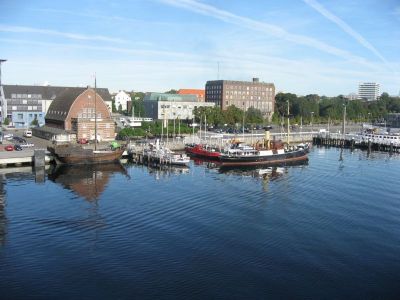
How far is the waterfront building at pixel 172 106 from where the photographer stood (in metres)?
96.1

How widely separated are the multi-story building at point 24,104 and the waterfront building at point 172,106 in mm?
23280

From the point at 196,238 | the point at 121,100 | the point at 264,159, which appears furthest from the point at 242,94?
the point at 196,238

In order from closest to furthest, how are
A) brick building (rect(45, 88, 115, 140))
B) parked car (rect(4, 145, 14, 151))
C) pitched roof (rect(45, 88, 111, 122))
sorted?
parked car (rect(4, 145, 14, 151))
brick building (rect(45, 88, 115, 140))
pitched roof (rect(45, 88, 111, 122))

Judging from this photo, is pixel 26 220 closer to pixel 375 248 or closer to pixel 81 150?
pixel 375 248

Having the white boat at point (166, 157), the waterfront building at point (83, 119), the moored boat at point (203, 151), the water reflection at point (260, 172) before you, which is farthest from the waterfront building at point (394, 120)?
the white boat at point (166, 157)

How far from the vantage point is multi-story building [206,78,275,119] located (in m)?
113

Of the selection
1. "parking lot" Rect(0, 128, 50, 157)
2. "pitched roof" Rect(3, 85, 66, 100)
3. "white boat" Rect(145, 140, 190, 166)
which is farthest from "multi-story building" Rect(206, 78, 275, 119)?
"white boat" Rect(145, 140, 190, 166)

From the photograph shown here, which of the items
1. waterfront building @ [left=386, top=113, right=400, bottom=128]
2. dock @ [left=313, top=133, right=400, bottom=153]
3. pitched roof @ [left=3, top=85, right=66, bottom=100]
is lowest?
dock @ [left=313, top=133, right=400, bottom=153]

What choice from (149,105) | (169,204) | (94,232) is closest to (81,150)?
(169,204)

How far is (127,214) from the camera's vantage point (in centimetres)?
2788

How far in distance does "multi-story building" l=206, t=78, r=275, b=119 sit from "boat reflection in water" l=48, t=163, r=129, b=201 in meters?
67.7

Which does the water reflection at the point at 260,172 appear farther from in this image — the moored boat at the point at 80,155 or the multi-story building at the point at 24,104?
the multi-story building at the point at 24,104

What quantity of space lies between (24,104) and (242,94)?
176ft

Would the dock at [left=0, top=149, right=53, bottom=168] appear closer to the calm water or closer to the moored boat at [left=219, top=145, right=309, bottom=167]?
the calm water
